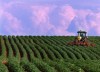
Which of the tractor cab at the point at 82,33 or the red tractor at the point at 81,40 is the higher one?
the tractor cab at the point at 82,33

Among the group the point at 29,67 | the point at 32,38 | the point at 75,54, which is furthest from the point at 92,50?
the point at 29,67

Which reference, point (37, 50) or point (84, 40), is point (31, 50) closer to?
point (37, 50)

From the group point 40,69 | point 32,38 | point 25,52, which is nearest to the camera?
point 40,69

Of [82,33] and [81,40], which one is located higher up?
[82,33]

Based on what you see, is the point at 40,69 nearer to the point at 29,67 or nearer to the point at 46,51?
the point at 29,67

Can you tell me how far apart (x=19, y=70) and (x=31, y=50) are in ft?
63.7

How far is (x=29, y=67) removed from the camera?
21.8 meters

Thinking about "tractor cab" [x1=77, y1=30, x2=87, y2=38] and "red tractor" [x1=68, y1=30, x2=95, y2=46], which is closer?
"red tractor" [x1=68, y1=30, x2=95, y2=46]

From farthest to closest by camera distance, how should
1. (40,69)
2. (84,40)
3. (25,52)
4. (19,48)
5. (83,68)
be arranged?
(84,40) < (19,48) < (25,52) < (83,68) < (40,69)

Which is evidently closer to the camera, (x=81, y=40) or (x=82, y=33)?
(x=81, y=40)

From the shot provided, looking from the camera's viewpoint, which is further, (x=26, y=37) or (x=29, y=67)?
(x=26, y=37)

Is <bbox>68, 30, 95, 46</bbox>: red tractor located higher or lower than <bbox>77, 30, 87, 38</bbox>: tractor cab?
lower

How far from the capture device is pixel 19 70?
2045 centimetres

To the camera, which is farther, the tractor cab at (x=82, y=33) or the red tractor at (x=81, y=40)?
the tractor cab at (x=82, y=33)
